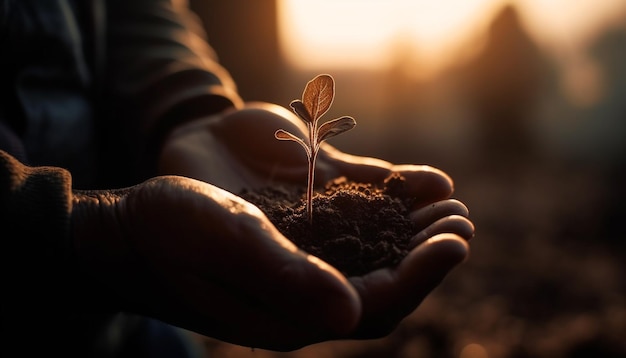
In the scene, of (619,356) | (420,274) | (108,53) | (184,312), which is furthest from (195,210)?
(619,356)

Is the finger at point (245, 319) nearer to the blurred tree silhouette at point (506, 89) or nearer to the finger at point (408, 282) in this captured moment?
the finger at point (408, 282)

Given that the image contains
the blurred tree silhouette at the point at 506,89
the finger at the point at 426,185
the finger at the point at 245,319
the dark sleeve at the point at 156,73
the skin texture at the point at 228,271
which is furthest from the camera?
the blurred tree silhouette at the point at 506,89

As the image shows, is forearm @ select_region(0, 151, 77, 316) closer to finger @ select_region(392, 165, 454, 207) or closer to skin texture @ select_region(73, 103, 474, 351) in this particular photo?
skin texture @ select_region(73, 103, 474, 351)

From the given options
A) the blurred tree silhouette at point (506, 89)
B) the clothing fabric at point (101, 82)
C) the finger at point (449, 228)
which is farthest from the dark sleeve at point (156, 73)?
the blurred tree silhouette at point (506, 89)

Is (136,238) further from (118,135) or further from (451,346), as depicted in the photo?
(451,346)

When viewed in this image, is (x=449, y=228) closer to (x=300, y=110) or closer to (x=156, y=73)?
(x=300, y=110)
